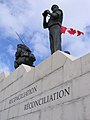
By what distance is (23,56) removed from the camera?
8953 mm

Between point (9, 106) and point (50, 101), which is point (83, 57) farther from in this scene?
point (9, 106)

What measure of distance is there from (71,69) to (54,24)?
2.59m

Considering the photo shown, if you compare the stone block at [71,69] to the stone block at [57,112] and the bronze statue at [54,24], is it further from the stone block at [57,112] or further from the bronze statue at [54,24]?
the bronze statue at [54,24]

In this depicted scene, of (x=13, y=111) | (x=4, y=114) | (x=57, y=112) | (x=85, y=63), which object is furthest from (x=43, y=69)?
(x=4, y=114)

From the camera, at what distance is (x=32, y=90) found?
22.3 feet

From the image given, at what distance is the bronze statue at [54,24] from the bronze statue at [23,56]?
5.46ft

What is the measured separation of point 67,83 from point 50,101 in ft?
2.32

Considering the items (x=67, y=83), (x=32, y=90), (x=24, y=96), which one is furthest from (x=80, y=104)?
(x=24, y=96)

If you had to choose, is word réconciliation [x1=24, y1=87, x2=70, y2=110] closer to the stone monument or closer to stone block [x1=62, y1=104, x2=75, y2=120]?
the stone monument

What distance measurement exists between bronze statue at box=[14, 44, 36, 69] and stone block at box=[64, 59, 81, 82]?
3.40 metres

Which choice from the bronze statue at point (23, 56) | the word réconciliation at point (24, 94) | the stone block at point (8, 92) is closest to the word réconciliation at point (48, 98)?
the word réconciliation at point (24, 94)

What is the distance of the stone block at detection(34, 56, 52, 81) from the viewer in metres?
6.34

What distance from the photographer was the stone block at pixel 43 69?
6338mm

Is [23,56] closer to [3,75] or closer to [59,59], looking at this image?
[3,75]
